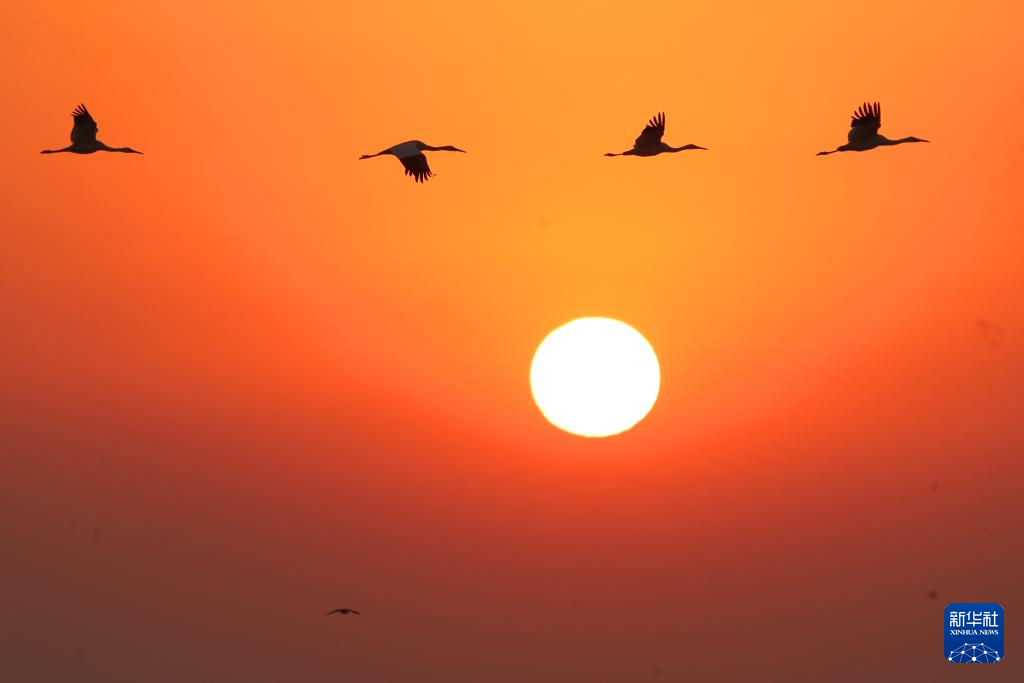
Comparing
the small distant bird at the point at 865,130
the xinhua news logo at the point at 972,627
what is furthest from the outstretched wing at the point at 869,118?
the xinhua news logo at the point at 972,627

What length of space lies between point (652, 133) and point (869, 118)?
6455 millimetres

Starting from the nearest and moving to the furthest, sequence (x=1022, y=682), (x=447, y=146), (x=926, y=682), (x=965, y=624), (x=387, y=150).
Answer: (x=387, y=150) < (x=447, y=146) < (x=965, y=624) < (x=1022, y=682) < (x=926, y=682)

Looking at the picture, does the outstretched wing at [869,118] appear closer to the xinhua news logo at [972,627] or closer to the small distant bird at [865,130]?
the small distant bird at [865,130]

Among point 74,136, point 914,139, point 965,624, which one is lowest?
point 965,624

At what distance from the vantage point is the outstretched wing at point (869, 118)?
177ft

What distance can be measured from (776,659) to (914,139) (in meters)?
130

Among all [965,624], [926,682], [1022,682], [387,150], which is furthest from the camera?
[926,682]

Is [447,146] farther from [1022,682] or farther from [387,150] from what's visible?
[1022,682]

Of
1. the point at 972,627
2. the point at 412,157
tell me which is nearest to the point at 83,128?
the point at 412,157

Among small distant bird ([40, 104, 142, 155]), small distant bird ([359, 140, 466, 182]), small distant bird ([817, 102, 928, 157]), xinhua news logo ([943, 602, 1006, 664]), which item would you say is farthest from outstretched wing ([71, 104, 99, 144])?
xinhua news logo ([943, 602, 1006, 664])

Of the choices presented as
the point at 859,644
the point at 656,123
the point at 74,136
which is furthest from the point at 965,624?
the point at 859,644

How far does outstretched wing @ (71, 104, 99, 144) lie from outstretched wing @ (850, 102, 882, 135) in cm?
2262

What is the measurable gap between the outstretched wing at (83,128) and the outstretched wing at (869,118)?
22.6 meters

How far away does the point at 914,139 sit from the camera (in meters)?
59.7
